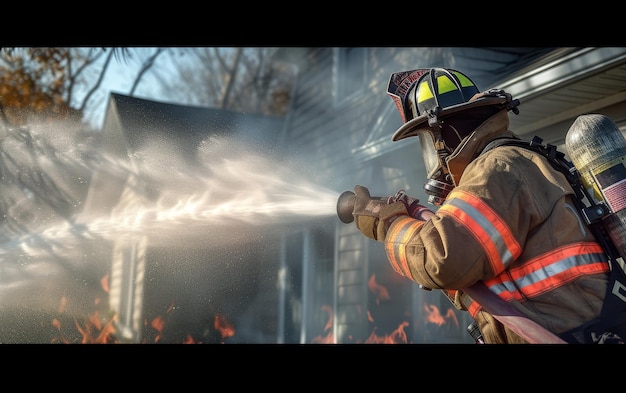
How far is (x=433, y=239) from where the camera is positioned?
2131 millimetres

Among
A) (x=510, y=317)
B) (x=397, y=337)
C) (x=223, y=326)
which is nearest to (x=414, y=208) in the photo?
(x=510, y=317)

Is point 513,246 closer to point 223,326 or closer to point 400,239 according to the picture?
point 400,239

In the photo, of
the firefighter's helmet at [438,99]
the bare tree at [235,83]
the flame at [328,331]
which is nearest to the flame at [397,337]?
the flame at [328,331]

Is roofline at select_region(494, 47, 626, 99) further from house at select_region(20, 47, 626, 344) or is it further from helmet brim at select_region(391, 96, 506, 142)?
helmet brim at select_region(391, 96, 506, 142)

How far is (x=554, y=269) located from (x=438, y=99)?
0.88 metres

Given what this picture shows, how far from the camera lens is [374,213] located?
2.58 m

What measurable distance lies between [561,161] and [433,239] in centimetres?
72

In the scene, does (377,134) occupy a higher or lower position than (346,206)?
higher

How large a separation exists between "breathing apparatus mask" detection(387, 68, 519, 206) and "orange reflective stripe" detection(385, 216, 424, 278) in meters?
0.33

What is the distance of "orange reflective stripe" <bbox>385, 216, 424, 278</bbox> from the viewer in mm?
2279

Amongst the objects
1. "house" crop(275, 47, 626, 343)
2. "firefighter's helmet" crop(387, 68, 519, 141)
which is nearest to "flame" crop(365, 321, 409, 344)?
"house" crop(275, 47, 626, 343)

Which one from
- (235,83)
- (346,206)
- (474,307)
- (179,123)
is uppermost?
(235,83)

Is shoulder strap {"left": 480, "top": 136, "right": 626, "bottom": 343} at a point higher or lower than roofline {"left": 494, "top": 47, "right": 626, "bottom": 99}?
lower

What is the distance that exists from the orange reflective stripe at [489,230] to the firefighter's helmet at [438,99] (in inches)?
20.8
